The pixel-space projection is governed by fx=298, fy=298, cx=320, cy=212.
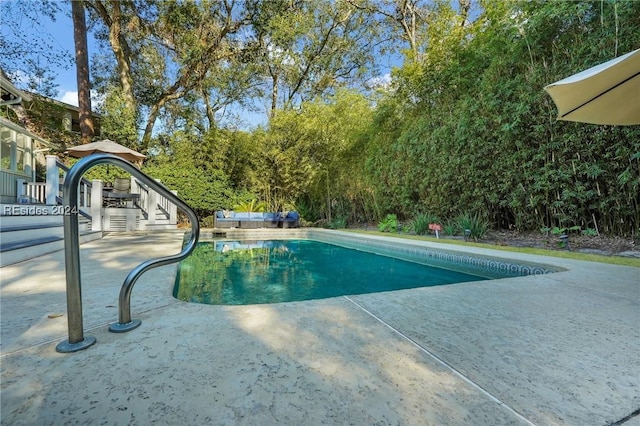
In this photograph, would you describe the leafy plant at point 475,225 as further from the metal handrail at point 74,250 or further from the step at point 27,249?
the step at point 27,249

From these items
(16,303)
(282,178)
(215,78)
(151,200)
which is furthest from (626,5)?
(215,78)

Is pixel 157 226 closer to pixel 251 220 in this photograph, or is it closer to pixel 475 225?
pixel 251 220

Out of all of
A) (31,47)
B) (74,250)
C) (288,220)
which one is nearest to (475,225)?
(74,250)

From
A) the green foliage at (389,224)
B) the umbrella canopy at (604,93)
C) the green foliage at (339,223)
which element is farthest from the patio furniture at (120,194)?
the umbrella canopy at (604,93)

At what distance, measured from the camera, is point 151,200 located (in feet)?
27.6

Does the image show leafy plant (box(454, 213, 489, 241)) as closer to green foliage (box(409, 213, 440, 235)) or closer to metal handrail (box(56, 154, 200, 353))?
green foliage (box(409, 213, 440, 235))

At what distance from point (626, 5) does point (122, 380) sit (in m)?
6.39

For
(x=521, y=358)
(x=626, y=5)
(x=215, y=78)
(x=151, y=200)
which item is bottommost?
(x=521, y=358)

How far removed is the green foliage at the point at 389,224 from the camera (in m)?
8.27

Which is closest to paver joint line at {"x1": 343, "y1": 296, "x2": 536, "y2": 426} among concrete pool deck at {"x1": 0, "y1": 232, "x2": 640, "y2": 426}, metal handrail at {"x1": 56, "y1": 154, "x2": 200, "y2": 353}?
concrete pool deck at {"x1": 0, "y1": 232, "x2": 640, "y2": 426}

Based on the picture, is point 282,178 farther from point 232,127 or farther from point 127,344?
point 127,344

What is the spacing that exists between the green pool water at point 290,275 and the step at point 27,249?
5.43 ft

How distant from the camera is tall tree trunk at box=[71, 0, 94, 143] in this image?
10234 mm

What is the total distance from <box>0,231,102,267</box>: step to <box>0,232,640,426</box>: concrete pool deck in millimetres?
1528
